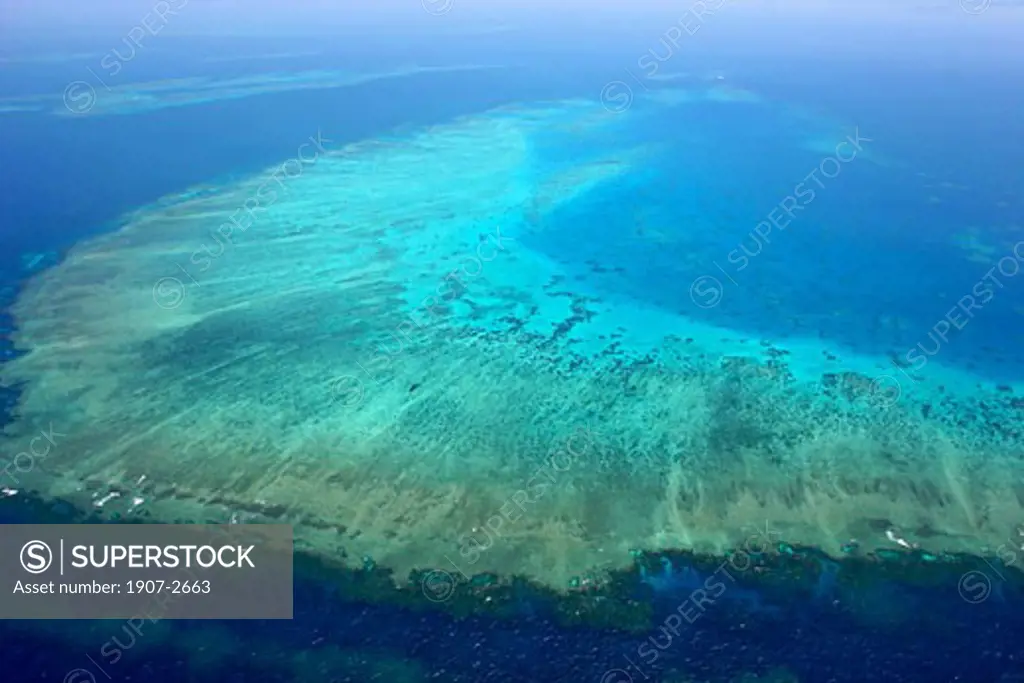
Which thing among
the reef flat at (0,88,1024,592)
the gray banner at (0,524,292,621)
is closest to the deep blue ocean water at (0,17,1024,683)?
the gray banner at (0,524,292,621)

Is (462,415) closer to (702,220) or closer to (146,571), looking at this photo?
(146,571)

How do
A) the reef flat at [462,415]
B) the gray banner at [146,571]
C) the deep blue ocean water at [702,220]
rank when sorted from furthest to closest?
the reef flat at [462,415] < the gray banner at [146,571] < the deep blue ocean water at [702,220]

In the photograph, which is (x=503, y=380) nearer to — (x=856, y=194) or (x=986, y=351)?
(x=986, y=351)

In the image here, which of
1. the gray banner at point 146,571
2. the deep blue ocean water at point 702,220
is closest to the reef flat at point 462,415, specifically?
the gray banner at point 146,571

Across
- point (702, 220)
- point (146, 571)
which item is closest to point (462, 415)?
point (146, 571)

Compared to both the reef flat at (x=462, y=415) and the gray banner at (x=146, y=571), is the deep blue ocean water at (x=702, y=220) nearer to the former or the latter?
the gray banner at (x=146, y=571)

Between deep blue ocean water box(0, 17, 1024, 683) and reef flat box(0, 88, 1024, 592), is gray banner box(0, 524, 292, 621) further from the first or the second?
reef flat box(0, 88, 1024, 592)
